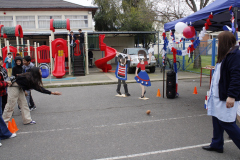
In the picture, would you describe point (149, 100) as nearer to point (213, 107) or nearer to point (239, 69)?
point (213, 107)

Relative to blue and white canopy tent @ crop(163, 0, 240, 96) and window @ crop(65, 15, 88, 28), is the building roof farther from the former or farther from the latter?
blue and white canopy tent @ crop(163, 0, 240, 96)

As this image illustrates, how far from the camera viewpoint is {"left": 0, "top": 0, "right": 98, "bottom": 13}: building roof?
24.2 m

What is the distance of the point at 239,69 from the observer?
310 cm

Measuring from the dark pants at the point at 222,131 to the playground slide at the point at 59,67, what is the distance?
39.0ft

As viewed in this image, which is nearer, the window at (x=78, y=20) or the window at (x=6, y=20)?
the window at (x=6, y=20)

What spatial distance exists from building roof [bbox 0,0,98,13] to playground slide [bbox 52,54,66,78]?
1089 cm

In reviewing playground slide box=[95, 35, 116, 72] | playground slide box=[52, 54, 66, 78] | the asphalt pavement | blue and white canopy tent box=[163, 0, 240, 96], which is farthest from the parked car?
the asphalt pavement

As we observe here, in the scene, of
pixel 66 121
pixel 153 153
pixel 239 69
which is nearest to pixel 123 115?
pixel 66 121

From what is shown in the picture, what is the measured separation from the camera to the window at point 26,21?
2458cm

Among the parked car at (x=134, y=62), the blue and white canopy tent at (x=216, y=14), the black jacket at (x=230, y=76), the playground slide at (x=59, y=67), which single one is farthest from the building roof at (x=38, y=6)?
the black jacket at (x=230, y=76)

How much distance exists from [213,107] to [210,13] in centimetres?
364

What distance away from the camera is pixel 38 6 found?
24.5 metres

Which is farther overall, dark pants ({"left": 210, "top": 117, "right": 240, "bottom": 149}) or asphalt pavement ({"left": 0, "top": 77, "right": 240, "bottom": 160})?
asphalt pavement ({"left": 0, "top": 77, "right": 240, "bottom": 160})

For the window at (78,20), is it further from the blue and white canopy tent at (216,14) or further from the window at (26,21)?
the blue and white canopy tent at (216,14)
